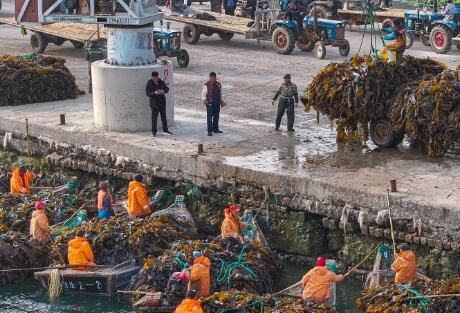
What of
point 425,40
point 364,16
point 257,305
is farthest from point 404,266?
point 364,16

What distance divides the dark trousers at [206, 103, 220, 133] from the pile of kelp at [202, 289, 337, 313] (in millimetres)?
6520

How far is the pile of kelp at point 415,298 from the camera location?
1570 centimetres

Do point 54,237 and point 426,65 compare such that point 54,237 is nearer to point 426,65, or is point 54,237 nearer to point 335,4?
point 426,65

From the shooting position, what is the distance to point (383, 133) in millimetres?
21188

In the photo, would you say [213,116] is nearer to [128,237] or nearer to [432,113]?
[128,237]

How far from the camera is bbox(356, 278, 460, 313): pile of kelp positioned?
15703mm

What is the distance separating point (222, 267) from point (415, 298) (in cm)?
324

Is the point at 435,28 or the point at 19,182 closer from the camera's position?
the point at 19,182

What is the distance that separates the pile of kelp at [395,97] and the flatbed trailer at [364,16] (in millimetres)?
15631

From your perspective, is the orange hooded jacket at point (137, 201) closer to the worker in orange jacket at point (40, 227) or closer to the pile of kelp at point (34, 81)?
the worker in orange jacket at point (40, 227)

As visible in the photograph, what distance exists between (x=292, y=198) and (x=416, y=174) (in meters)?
2.14

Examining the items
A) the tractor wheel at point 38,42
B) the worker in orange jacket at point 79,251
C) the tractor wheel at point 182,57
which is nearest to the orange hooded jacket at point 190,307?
the worker in orange jacket at point 79,251

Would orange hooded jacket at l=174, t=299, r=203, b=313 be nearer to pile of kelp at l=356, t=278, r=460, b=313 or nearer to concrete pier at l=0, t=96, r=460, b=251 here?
pile of kelp at l=356, t=278, r=460, b=313

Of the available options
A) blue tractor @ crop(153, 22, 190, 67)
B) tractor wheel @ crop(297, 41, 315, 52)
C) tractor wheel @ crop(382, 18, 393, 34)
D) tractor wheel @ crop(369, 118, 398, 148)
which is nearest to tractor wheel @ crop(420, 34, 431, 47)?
tractor wheel @ crop(382, 18, 393, 34)
